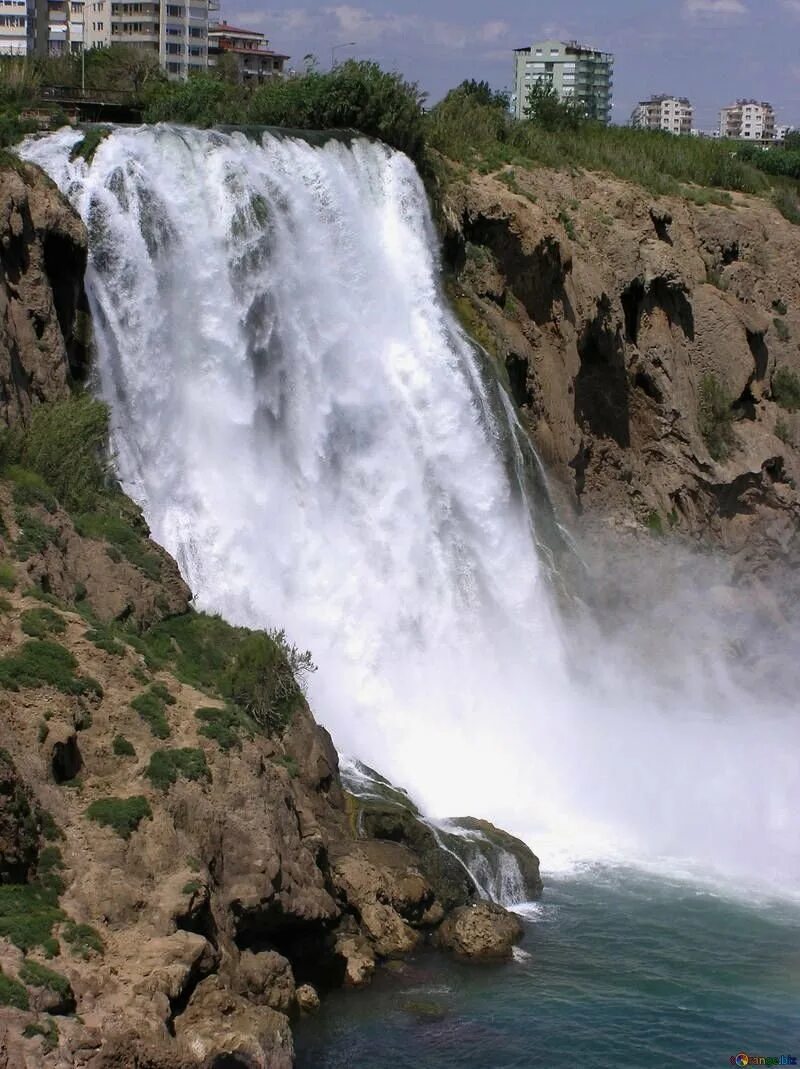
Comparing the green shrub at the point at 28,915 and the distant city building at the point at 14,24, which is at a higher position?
the distant city building at the point at 14,24

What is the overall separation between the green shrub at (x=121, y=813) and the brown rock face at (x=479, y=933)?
15.0 feet

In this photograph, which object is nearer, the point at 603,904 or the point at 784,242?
the point at 603,904

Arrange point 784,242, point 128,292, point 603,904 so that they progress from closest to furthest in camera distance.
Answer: point 603,904
point 128,292
point 784,242

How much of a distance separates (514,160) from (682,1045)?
26.7m

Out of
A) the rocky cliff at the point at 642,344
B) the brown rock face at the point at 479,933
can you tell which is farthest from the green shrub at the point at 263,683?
the rocky cliff at the point at 642,344

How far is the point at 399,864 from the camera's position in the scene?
836 inches

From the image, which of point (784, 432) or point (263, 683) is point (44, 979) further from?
point (784, 432)

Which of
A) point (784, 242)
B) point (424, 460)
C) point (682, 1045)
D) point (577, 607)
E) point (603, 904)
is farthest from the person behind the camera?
point (784, 242)

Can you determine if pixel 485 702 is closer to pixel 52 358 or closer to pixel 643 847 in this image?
pixel 643 847

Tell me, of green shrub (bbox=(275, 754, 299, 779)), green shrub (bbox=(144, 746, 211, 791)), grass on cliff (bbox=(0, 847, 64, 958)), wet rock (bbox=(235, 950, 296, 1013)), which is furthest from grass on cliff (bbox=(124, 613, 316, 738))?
grass on cliff (bbox=(0, 847, 64, 958))

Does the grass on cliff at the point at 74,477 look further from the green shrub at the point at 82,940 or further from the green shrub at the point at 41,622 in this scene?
the green shrub at the point at 82,940

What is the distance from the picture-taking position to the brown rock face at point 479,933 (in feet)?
66.6

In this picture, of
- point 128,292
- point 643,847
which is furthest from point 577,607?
point 128,292

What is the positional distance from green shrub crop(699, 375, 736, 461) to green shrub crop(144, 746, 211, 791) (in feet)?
84.6
